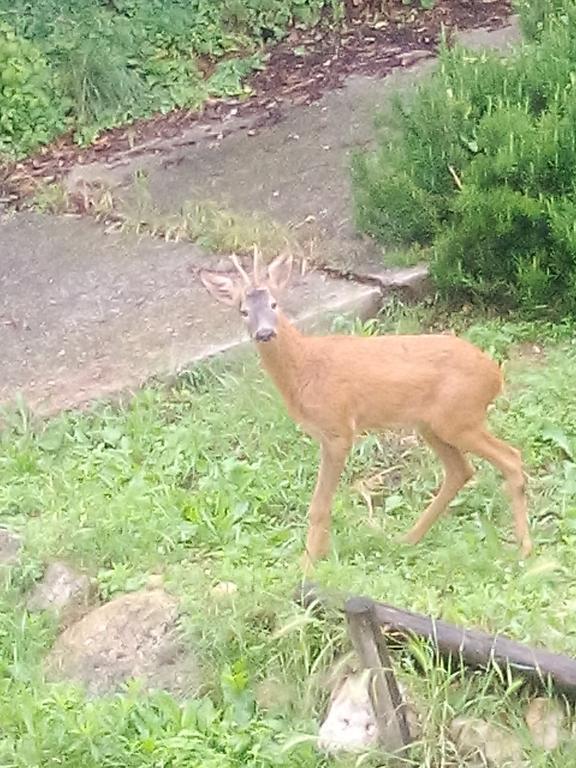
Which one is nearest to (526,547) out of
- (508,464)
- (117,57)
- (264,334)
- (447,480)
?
(508,464)

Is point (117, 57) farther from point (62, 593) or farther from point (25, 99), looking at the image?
point (62, 593)

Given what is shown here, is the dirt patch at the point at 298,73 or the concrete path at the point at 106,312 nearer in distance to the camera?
the concrete path at the point at 106,312

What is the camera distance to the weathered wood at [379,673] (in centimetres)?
445

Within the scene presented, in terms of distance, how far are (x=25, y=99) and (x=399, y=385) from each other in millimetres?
6220

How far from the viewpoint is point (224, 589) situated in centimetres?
533

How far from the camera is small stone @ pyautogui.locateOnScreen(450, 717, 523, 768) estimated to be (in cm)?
452

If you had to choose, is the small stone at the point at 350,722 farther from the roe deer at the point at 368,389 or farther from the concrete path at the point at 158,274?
the concrete path at the point at 158,274

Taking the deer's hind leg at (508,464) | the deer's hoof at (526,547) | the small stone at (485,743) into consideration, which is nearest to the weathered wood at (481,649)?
the small stone at (485,743)

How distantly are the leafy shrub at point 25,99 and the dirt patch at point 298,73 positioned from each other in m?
0.17

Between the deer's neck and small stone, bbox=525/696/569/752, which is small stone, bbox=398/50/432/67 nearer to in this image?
the deer's neck

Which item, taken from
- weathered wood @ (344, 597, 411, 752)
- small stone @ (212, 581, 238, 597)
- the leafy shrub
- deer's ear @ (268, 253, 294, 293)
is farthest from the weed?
weathered wood @ (344, 597, 411, 752)

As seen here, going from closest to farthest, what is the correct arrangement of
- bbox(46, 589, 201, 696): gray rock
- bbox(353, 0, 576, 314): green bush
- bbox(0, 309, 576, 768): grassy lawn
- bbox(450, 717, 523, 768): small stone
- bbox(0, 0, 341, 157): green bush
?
bbox(450, 717, 523, 768): small stone, bbox(0, 309, 576, 768): grassy lawn, bbox(46, 589, 201, 696): gray rock, bbox(353, 0, 576, 314): green bush, bbox(0, 0, 341, 157): green bush

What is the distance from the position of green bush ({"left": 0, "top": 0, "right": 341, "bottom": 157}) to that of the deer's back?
5.69 metres

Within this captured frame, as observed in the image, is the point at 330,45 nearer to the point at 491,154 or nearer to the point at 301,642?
the point at 491,154
